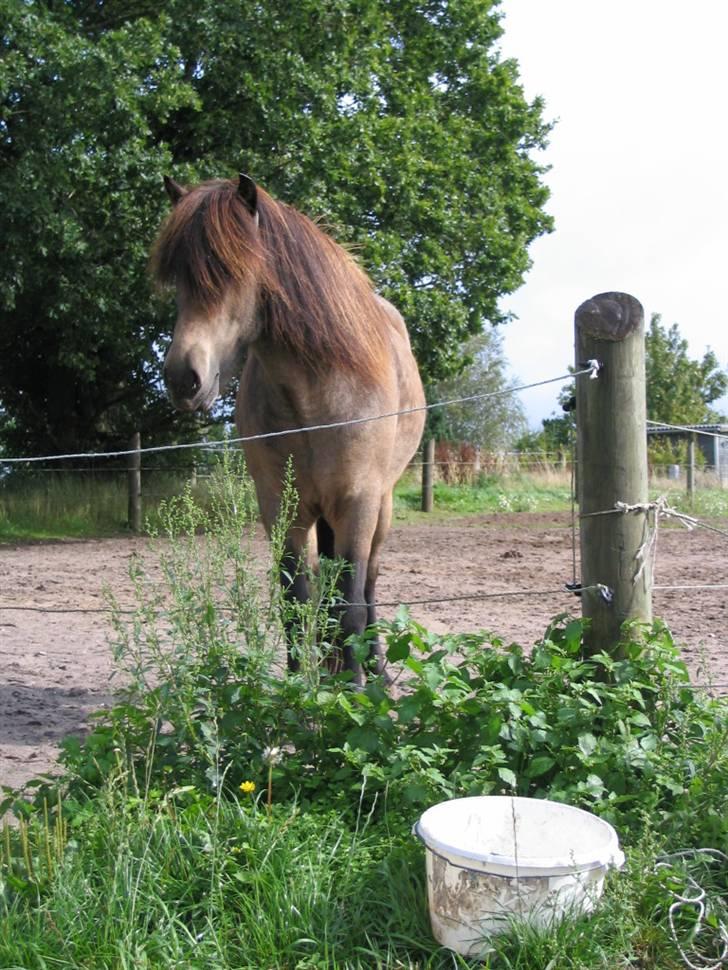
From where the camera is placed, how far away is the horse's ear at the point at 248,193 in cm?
362

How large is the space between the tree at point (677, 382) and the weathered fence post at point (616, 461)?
35705mm

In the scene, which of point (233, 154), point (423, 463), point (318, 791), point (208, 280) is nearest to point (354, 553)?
point (208, 280)

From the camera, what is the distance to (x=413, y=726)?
280 cm

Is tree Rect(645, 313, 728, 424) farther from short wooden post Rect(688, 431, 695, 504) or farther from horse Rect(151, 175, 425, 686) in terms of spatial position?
horse Rect(151, 175, 425, 686)

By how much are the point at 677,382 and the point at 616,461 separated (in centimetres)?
3933

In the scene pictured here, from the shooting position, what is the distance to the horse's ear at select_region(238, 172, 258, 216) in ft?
11.9

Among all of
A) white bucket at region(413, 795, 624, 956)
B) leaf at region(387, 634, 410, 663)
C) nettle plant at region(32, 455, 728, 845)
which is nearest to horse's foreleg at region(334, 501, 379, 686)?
nettle plant at region(32, 455, 728, 845)

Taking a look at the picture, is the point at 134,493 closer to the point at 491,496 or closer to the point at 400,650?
the point at 491,496

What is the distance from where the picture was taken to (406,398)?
17.4 feet

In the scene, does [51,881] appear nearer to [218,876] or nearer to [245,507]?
[218,876]

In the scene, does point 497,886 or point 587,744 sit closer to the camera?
point 497,886

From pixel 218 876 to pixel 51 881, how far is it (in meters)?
0.39

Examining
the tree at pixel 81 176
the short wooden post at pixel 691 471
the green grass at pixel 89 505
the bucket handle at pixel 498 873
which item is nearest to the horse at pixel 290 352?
the bucket handle at pixel 498 873

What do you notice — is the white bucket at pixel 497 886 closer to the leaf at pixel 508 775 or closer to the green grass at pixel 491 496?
the leaf at pixel 508 775
